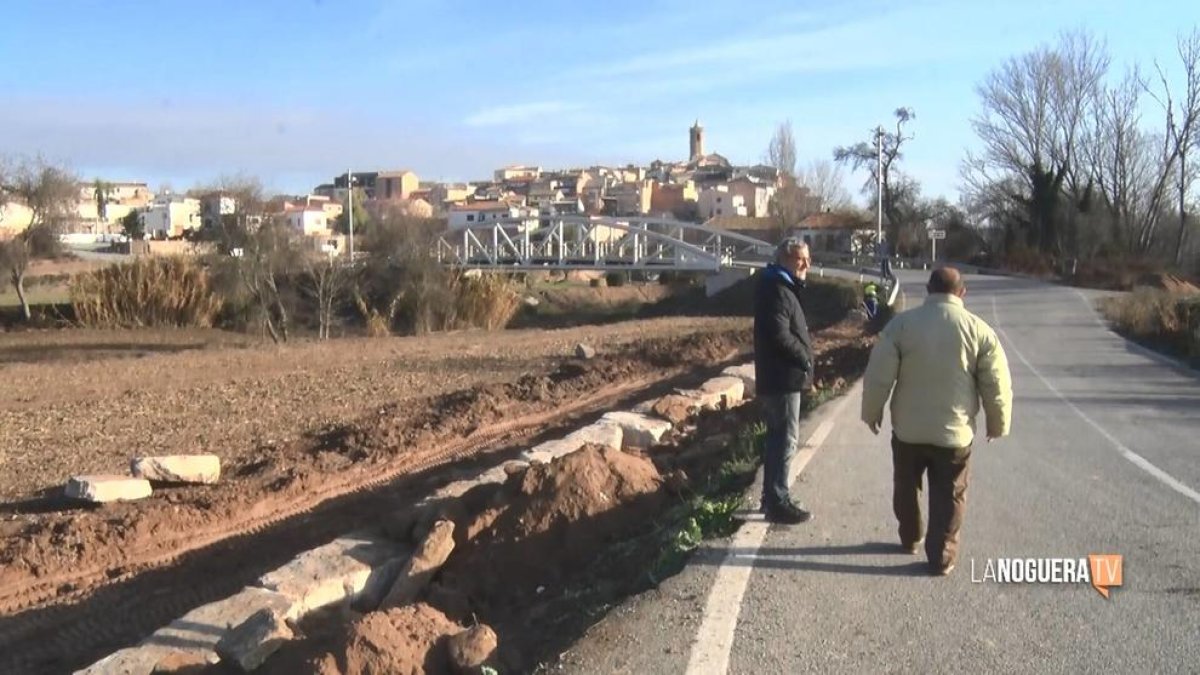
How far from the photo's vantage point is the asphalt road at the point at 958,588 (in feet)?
15.6

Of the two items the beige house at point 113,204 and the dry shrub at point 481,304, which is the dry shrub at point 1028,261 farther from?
the beige house at point 113,204

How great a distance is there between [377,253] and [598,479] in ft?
143

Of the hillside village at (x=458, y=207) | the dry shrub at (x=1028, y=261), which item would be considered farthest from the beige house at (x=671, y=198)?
the dry shrub at (x=1028, y=261)

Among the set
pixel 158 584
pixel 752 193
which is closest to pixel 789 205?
pixel 752 193

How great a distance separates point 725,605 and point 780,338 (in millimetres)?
1999

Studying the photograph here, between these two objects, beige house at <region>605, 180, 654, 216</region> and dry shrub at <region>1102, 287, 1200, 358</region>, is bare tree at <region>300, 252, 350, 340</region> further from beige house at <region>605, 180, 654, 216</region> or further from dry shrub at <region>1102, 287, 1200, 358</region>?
beige house at <region>605, 180, 654, 216</region>

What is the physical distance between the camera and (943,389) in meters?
5.87

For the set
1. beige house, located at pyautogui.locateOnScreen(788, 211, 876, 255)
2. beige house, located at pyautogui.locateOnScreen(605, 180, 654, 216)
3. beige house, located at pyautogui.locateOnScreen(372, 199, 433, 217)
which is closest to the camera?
beige house, located at pyautogui.locateOnScreen(372, 199, 433, 217)

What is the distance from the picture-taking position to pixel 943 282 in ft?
19.7

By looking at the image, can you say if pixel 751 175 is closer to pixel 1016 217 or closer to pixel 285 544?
pixel 1016 217

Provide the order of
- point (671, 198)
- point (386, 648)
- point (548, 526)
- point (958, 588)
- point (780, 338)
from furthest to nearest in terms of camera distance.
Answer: point (671, 198) → point (548, 526) → point (780, 338) → point (958, 588) → point (386, 648)

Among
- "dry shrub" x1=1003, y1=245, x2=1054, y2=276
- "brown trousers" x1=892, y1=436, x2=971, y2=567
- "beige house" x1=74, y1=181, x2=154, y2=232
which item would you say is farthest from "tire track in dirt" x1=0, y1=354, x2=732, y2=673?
"beige house" x1=74, y1=181, x2=154, y2=232

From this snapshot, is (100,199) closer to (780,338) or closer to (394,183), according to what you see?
(394,183)

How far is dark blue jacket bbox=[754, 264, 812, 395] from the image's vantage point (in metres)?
6.79
